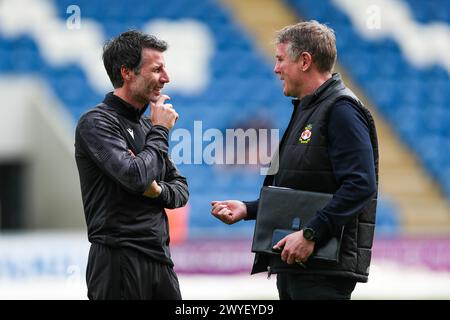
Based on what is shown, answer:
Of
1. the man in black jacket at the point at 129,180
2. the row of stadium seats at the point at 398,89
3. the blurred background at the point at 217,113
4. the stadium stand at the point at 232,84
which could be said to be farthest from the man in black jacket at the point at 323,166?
the row of stadium seats at the point at 398,89

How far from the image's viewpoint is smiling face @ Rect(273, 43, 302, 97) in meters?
3.44

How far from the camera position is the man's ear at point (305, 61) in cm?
341

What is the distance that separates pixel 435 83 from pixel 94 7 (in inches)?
144

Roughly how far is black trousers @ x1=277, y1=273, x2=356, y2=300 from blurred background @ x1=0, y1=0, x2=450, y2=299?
4.43 meters

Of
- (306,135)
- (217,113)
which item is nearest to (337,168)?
(306,135)

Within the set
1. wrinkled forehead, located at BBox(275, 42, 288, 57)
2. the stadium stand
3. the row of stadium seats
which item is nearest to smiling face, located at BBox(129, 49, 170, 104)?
wrinkled forehead, located at BBox(275, 42, 288, 57)

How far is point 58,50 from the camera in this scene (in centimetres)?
941

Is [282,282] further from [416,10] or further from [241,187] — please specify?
[416,10]

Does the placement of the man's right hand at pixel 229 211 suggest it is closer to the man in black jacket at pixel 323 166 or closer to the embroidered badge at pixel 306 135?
the man in black jacket at pixel 323 166

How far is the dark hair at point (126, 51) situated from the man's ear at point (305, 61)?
0.52 m

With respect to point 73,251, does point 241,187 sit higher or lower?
higher
